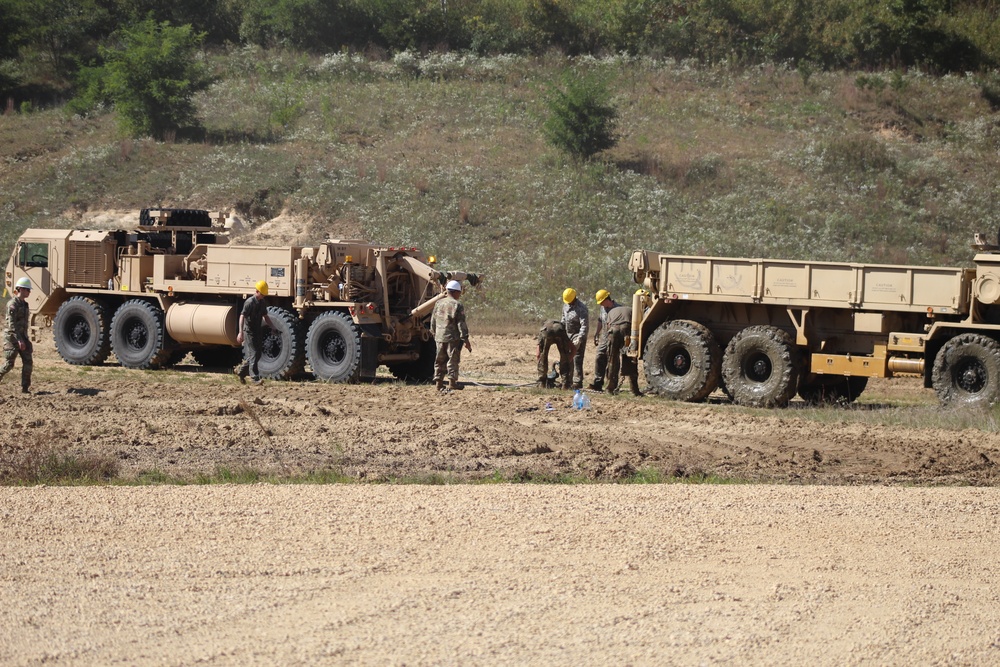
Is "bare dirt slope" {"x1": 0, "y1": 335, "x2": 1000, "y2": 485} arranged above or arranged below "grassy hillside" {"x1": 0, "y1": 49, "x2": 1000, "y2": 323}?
below

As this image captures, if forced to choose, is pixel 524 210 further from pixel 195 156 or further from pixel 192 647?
pixel 192 647

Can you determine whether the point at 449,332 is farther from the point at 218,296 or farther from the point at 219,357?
the point at 219,357

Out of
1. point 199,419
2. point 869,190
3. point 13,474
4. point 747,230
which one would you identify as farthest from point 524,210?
point 13,474

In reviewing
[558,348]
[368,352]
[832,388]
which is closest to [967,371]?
[832,388]

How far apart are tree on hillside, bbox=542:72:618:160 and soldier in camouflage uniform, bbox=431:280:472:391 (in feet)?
65.5

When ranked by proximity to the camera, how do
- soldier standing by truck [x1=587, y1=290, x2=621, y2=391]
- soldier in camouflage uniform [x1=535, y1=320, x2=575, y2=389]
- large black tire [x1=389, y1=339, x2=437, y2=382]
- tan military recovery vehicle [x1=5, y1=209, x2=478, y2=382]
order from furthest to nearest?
large black tire [x1=389, y1=339, x2=437, y2=382], tan military recovery vehicle [x1=5, y1=209, x2=478, y2=382], soldier standing by truck [x1=587, y1=290, x2=621, y2=391], soldier in camouflage uniform [x1=535, y1=320, x2=575, y2=389]

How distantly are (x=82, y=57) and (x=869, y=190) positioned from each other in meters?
30.4

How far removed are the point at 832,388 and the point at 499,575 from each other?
37.2 feet

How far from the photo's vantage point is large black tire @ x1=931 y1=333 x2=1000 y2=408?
A: 1552cm

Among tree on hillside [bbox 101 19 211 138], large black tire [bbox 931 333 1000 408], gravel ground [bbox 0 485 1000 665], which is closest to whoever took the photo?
gravel ground [bbox 0 485 1000 665]

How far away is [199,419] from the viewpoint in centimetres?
1441

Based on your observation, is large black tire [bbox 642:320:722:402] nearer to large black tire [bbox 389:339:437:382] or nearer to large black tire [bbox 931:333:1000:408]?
large black tire [bbox 931:333:1000:408]

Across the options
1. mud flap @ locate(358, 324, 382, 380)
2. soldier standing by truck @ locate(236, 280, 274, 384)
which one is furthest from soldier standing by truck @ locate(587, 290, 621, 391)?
soldier standing by truck @ locate(236, 280, 274, 384)

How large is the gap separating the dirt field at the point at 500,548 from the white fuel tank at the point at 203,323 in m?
5.32
